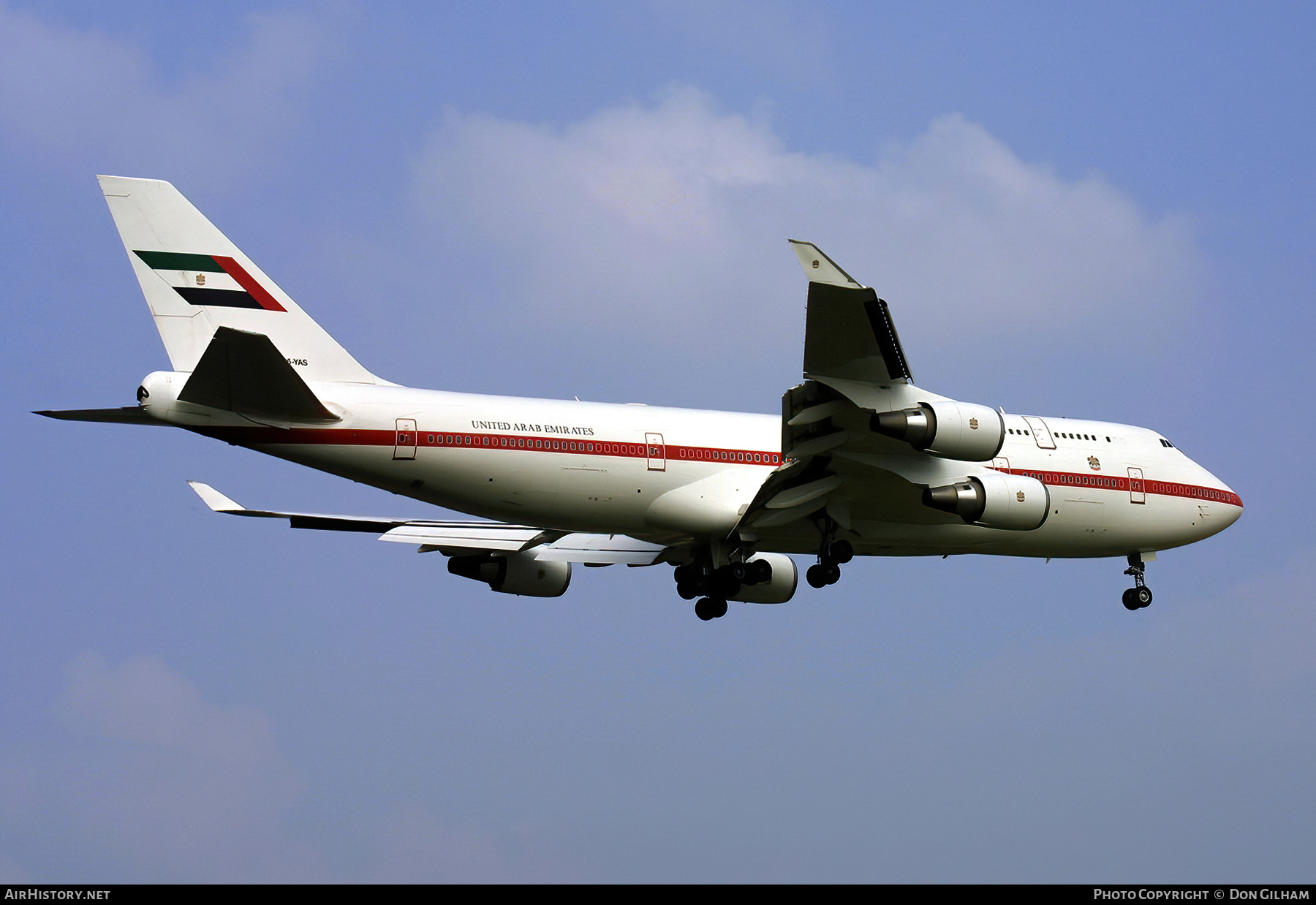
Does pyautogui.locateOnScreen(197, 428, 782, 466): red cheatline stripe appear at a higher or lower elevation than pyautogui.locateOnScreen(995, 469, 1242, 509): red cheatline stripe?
lower

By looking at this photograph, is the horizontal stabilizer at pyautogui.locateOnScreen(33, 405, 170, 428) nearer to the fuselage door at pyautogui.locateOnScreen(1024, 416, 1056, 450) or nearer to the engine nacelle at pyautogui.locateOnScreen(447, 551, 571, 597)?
the engine nacelle at pyautogui.locateOnScreen(447, 551, 571, 597)

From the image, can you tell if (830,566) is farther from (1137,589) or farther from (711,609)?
(1137,589)

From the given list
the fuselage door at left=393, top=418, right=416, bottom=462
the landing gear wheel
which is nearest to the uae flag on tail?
the fuselage door at left=393, top=418, right=416, bottom=462

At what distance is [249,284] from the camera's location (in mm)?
23188

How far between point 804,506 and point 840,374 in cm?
386

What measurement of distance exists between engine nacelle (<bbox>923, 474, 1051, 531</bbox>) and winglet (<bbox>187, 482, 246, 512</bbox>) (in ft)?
39.5

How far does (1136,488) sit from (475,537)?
1288 cm

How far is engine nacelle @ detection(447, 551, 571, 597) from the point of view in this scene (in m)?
29.0

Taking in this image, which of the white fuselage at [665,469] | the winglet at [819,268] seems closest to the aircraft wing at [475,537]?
the white fuselage at [665,469]

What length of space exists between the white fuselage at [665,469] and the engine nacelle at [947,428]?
1.97 m

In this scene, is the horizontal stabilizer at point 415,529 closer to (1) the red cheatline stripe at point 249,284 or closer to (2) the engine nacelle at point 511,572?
(2) the engine nacelle at point 511,572

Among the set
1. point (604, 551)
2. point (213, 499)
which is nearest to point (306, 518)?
point (213, 499)

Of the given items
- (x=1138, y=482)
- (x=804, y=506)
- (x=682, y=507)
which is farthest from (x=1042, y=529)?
(x=682, y=507)
